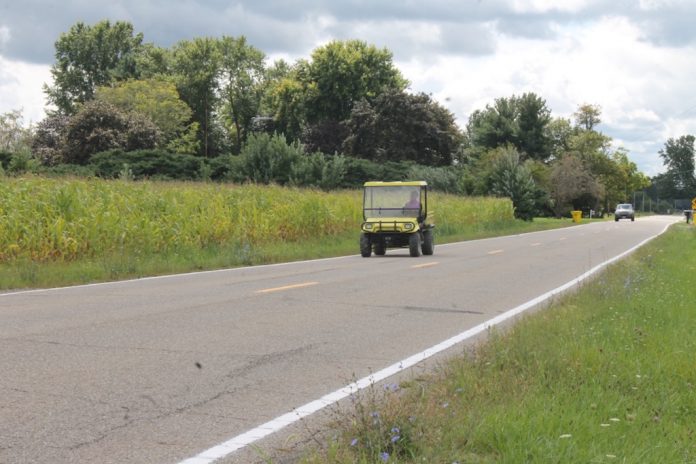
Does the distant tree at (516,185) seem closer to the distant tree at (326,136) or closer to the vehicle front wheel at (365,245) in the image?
the distant tree at (326,136)

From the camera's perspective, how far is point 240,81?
95.8m

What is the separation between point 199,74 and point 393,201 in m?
71.7

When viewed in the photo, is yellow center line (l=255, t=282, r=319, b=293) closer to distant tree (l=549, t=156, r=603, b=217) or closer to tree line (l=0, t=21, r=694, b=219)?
tree line (l=0, t=21, r=694, b=219)

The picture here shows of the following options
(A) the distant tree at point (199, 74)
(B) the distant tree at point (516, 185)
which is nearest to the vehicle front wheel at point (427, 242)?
(B) the distant tree at point (516, 185)

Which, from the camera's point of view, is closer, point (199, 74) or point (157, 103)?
point (157, 103)

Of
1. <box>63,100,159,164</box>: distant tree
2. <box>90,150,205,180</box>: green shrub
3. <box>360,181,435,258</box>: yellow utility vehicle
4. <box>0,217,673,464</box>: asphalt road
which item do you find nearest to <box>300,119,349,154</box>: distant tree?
<box>63,100,159,164</box>: distant tree

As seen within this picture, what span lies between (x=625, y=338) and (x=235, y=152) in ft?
307

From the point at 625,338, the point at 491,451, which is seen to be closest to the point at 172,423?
the point at 491,451

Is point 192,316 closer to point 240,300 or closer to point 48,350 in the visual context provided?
point 240,300

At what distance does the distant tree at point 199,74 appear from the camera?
91.7m

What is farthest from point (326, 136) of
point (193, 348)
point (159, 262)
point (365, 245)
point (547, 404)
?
point (547, 404)

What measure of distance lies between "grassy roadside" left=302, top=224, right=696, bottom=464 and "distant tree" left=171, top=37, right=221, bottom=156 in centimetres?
8533

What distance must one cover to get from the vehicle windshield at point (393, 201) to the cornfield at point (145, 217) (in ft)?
12.1

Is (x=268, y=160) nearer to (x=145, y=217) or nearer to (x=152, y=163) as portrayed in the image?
(x=152, y=163)
